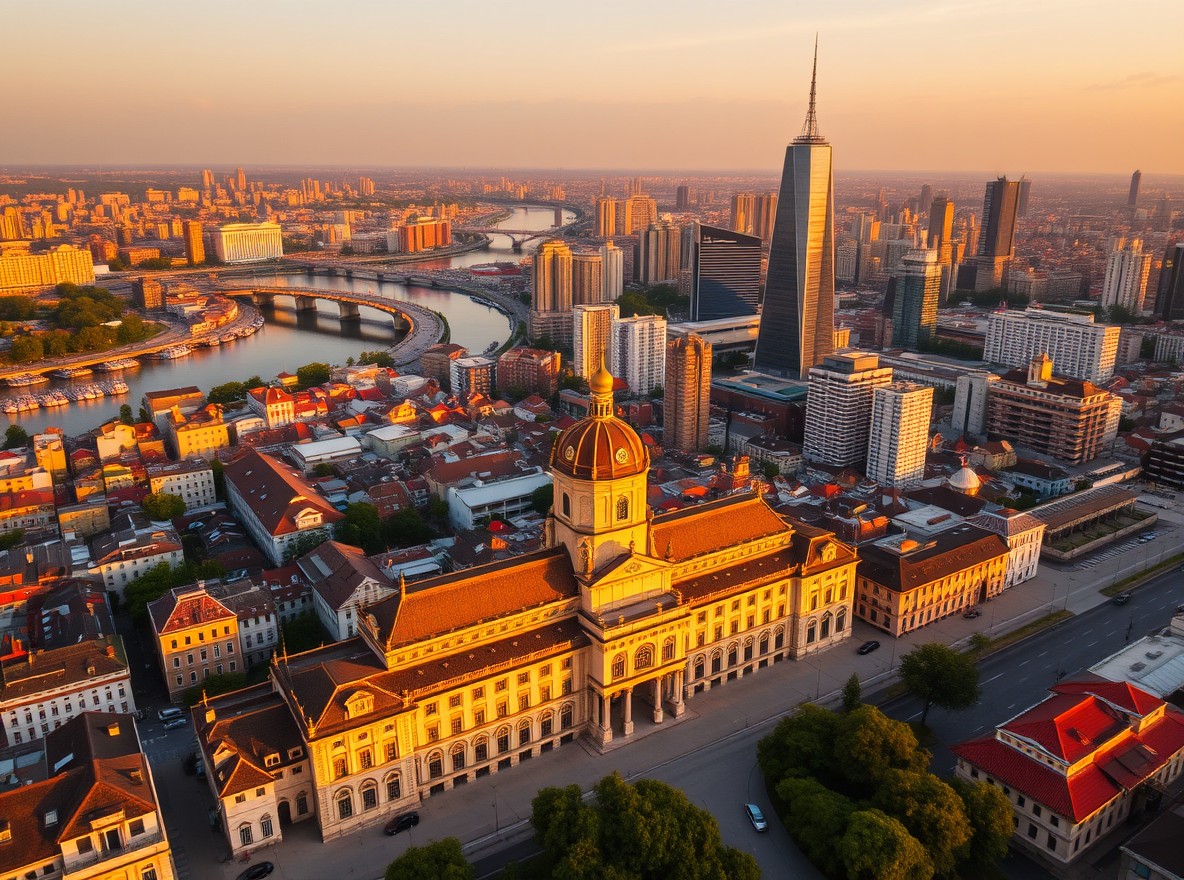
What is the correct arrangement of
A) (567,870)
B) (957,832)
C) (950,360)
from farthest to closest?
(950,360) < (957,832) < (567,870)

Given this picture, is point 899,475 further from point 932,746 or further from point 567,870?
point 567,870

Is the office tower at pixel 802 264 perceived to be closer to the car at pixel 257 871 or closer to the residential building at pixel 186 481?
the residential building at pixel 186 481

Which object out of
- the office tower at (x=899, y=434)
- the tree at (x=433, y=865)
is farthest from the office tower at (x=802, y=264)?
the tree at (x=433, y=865)

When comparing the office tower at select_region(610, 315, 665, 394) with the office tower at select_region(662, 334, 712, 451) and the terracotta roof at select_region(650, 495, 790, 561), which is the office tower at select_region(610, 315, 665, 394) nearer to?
the office tower at select_region(662, 334, 712, 451)

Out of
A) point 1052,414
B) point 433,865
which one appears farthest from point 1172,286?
point 433,865

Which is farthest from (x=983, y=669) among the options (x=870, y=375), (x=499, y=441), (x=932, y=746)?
(x=499, y=441)

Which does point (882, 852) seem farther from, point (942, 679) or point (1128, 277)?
point (1128, 277)
